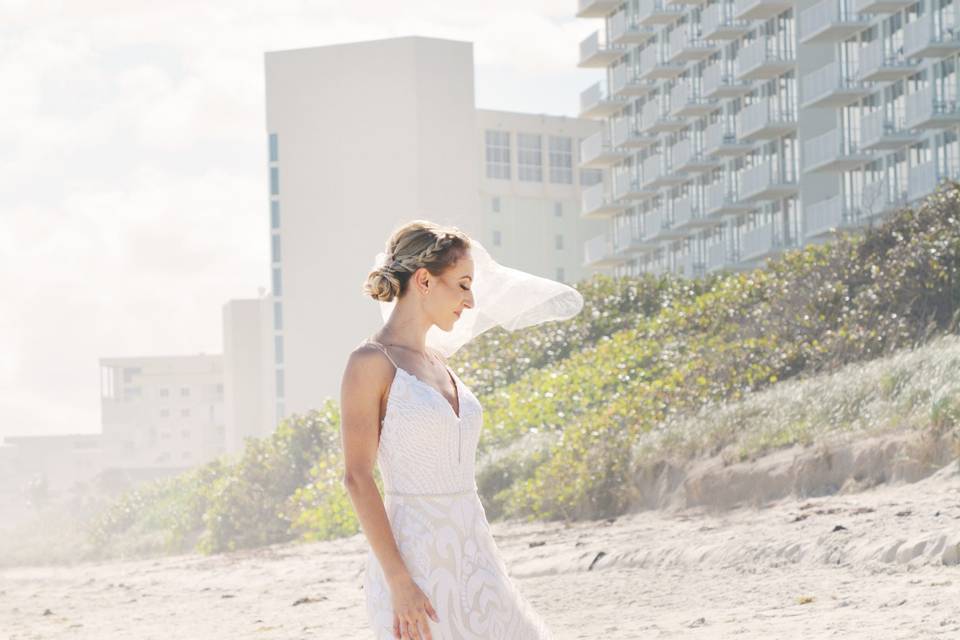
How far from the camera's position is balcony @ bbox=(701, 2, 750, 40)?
62219 mm

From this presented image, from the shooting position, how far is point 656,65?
69625mm

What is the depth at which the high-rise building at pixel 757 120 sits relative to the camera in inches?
1941

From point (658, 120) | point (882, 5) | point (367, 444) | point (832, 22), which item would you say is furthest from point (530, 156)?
point (367, 444)

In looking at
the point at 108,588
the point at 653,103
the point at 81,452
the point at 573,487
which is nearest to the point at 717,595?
the point at 573,487

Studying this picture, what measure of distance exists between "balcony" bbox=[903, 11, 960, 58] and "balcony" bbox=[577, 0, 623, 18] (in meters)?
27.6

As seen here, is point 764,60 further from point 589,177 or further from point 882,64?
point 589,177

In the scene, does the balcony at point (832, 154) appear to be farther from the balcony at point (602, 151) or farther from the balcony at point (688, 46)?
the balcony at point (602, 151)

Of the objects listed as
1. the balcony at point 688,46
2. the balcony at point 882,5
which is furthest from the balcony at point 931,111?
the balcony at point 688,46

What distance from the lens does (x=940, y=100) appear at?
4741 centimetres

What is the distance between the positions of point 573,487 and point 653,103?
54.0 metres

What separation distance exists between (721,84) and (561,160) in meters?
36.0

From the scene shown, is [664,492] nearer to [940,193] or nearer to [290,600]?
[290,600]

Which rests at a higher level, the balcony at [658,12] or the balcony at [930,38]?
the balcony at [658,12]

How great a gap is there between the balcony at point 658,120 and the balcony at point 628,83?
2.64 ft
